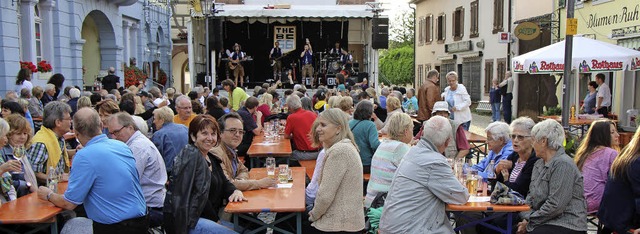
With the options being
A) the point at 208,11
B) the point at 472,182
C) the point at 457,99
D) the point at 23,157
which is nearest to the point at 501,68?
the point at 208,11

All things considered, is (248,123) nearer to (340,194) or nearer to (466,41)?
(340,194)

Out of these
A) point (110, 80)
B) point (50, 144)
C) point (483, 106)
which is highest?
point (110, 80)

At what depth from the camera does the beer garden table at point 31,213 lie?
4.30 m

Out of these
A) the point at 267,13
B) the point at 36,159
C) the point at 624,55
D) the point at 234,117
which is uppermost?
the point at 267,13

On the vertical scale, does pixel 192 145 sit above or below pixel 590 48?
below

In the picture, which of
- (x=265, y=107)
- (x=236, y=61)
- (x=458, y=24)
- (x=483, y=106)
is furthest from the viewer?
(x=458, y=24)

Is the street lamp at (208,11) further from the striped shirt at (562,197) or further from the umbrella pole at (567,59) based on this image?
the striped shirt at (562,197)

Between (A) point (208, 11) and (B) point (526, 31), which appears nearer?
(B) point (526, 31)

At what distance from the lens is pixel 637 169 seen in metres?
4.39

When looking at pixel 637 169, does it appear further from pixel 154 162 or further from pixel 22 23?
pixel 22 23

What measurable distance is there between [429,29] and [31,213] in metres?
30.3

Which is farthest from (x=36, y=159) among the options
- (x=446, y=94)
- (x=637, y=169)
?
(x=446, y=94)

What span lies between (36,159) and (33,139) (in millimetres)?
256

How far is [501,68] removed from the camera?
2288 cm
